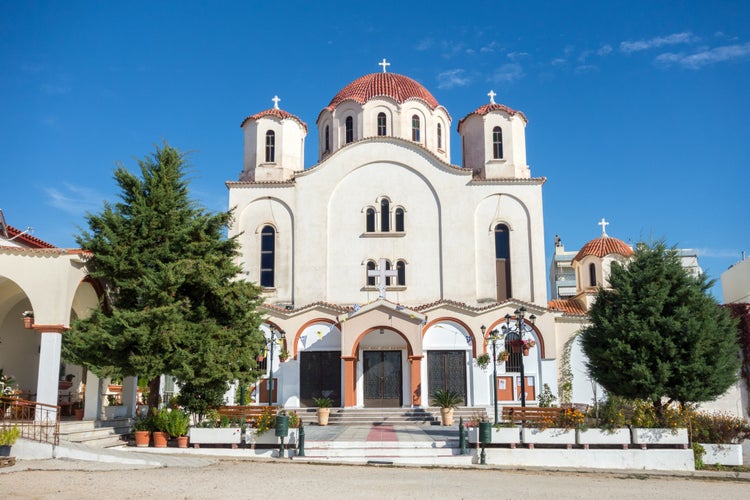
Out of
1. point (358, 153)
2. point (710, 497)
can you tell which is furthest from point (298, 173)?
point (710, 497)

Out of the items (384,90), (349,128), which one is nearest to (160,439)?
(349,128)

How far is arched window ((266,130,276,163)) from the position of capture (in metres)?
33.1

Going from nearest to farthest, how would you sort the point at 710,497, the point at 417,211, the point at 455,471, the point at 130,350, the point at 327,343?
the point at 710,497, the point at 455,471, the point at 130,350, the point at 327,343, the point at 417,211

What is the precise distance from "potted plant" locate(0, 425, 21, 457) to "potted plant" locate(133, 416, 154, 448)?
3496mm

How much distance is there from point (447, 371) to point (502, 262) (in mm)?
5486

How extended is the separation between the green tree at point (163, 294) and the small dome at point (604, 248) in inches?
720

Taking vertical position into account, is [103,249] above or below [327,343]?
above

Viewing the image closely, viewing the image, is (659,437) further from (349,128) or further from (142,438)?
(349,128)

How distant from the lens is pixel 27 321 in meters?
19.0

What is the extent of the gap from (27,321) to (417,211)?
17.1 meters

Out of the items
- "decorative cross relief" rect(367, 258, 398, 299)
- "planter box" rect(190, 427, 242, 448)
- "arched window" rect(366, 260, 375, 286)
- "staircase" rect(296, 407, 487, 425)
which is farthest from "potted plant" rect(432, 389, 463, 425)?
"planter box" rect(190, 427, 242, 448)

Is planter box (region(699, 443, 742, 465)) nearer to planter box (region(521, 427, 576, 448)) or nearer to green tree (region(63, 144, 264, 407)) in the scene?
planter box (region(521, 427, 576, 448))

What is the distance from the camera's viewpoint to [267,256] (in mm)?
31328

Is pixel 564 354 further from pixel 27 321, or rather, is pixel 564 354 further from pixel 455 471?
pixel 27 321
